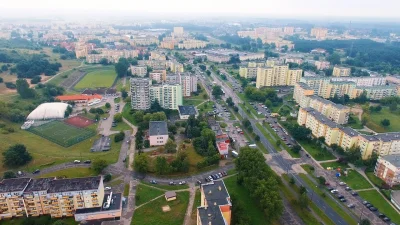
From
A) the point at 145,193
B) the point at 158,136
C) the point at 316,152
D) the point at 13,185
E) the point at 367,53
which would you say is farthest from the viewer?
the point at 367,53

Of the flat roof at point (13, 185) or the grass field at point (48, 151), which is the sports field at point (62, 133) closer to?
the grass field at point (48, 151)

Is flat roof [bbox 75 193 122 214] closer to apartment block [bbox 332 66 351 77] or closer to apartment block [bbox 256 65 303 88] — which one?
apartment block [bbox 256 65 303 88]

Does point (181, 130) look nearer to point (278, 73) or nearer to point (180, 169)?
point (180, 169)

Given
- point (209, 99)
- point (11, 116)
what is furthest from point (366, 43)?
point (11, 116)

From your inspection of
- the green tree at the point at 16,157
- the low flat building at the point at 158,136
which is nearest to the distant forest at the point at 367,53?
the low flat building at the point at 158,136

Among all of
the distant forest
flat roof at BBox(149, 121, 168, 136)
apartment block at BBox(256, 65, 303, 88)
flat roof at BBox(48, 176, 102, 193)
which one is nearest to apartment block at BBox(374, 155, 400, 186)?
flat roof at BBox(149, 121, 168, 136)

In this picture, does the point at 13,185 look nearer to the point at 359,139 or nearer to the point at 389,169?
the point at 389,169

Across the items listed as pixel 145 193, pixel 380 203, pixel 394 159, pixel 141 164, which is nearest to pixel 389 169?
pixel 394 159
